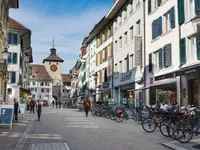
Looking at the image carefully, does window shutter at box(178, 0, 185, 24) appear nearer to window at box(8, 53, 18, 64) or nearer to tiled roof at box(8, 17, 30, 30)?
tiled roof at box(8, 17, 30, 30)

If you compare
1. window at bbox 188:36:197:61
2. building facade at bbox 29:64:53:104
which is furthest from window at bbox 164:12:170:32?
building facade at bbox 29:64:53:104

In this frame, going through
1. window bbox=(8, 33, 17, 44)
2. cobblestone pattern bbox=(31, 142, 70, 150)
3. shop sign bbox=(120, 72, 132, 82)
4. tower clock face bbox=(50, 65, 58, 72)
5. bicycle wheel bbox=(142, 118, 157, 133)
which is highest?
tower clock face bbox=(50, 65, 58, 72)

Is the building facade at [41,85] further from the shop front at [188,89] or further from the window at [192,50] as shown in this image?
the window at [192,50]

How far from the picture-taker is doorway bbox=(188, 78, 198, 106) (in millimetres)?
18203

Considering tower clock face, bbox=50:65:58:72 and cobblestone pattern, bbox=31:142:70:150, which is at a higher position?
tower clock face, bbox=50:65:58:72

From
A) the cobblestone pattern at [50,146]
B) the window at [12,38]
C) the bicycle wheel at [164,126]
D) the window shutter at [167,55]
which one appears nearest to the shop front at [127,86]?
the window shutter at [167,55]

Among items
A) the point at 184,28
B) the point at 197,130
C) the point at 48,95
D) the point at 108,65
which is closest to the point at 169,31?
the point at 184,28

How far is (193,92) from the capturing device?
1853 centimetres

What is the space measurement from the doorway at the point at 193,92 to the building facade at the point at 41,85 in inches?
3948

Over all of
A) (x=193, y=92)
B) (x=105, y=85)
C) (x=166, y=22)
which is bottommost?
(x=193, y=92)

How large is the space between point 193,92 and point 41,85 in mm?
104971

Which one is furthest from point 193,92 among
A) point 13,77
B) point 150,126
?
point 13,77

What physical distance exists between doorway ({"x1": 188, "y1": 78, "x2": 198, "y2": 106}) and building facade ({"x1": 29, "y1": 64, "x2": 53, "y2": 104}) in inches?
3948

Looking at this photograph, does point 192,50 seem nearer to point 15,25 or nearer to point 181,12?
point 181,12
